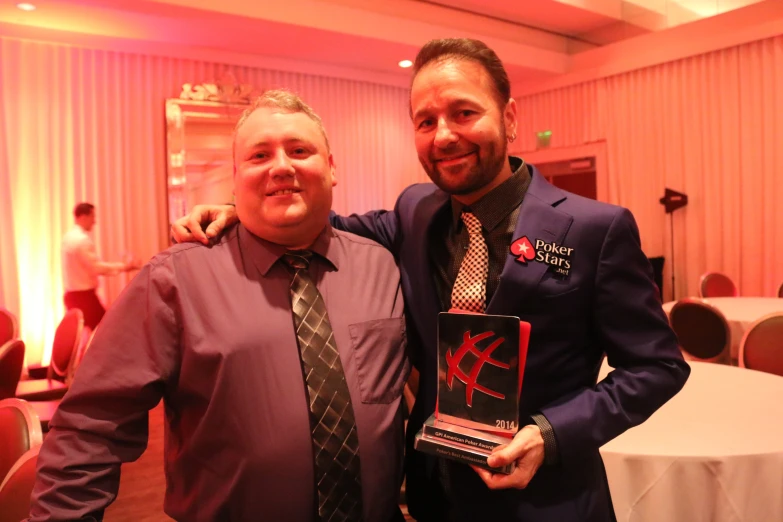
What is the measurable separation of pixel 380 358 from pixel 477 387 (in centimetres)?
30

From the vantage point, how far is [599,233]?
50.6 inches

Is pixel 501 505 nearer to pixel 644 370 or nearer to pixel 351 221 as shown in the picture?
pixel 644 370

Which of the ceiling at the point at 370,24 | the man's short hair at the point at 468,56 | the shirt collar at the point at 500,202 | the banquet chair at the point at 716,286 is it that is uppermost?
the ceiling at the point at 370,24

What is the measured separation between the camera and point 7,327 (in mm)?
4164

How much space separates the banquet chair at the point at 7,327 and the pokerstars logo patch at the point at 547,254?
13.5ft

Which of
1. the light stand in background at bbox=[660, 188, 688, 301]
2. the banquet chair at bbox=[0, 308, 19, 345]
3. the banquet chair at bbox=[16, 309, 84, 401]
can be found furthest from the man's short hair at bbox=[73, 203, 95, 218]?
the light stand in background at bbox=[660, 188, 688, 301]

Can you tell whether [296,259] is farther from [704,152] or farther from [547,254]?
[704,152]

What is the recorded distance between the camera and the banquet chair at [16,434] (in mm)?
1723

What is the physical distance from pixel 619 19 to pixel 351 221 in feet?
22.5

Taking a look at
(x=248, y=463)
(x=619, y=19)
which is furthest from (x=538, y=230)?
(x=619, y=19)

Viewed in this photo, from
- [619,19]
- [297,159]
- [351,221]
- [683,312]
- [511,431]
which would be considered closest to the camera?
[511,431]

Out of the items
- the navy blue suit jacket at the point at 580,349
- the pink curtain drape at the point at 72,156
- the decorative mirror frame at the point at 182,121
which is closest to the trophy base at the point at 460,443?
the navy blue suit jacket at the point at 580,349

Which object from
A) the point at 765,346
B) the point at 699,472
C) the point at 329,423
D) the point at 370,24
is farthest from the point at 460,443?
the point at 370,24

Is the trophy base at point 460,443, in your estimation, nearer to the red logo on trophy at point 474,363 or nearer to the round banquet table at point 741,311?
the red logo on trophy at point 474,363
